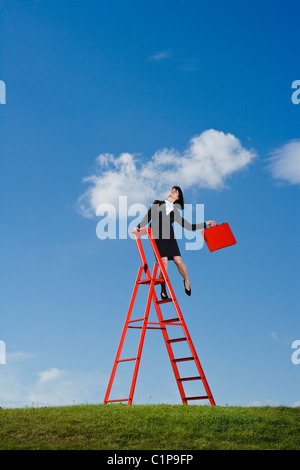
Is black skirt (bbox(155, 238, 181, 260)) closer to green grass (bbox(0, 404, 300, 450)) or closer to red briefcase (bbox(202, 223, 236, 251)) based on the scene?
red briefcase (bbox(202, 223, 236, 251))

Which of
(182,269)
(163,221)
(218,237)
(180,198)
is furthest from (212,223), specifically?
(182,269)

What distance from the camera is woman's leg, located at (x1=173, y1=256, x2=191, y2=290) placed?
1246cm

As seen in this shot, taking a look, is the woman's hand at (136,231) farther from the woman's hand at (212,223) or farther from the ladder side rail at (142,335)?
the woman's hand at (212,223)

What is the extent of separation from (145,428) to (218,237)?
450 cm

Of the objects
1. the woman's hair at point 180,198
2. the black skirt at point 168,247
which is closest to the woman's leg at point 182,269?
the black skirt at point 168,247

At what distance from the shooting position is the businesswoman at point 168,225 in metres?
12.5

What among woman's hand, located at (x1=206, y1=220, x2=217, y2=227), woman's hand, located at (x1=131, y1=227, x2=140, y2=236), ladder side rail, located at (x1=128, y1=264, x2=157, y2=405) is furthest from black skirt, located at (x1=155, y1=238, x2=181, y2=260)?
woman's hand, located at (x1=206, y1=220, x2=217, y2=227)

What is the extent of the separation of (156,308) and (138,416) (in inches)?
98.0

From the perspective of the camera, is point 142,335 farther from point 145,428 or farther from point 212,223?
point 212,223

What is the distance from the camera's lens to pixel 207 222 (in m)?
12.5

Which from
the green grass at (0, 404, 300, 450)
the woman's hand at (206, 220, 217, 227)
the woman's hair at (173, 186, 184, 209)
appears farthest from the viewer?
the woman's hair at (173, 186, 184, 209)

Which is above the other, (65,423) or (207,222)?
(207,222)
